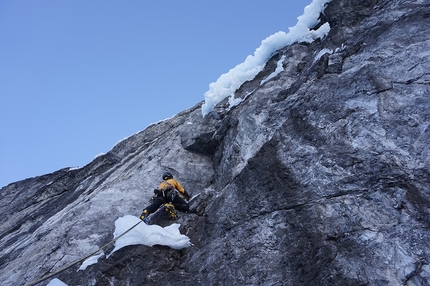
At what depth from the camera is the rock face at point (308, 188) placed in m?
4.40

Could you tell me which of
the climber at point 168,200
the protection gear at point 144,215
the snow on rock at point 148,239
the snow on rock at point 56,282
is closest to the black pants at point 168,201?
the climber at point 168,200

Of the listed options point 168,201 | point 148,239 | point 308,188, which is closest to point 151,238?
point 148,239

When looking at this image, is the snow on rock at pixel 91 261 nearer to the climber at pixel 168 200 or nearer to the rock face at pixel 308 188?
the rock face at pixel 308 188

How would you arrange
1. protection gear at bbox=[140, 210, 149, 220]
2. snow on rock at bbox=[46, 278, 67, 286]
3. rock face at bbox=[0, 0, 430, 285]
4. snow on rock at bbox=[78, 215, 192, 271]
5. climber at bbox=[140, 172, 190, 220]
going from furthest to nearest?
climber at bbox=[140, 172, 190, 220], protection gear at bbox=[140, 210, 149, 220], snow on rock at bbox=[78, 215, 192, 271], snow on rock at bbox=[46, 278, 67, 286], rock face at bbox=[0, 0, 430, 285]

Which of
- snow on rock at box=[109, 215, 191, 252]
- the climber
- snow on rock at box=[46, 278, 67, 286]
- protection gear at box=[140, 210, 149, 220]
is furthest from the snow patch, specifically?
snow on rock at box=[46, 278, 67, 286]

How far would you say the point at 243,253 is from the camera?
5.30m

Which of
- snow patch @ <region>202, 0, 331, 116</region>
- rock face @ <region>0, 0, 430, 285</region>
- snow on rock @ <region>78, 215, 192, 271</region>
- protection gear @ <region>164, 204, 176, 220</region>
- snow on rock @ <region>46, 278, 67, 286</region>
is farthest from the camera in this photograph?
snow patch @ <region>202, 0, 331, 116</region>

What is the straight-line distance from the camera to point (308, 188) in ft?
17.9

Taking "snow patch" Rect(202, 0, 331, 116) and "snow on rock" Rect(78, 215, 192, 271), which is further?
"snow patch" Rect(202, 0, 331, 116)

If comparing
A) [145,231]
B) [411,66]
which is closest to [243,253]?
[145,231]

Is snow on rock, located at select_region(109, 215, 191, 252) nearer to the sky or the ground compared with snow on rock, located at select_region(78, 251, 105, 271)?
nearer to the ground

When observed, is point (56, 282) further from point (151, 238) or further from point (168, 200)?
point (168, 200)

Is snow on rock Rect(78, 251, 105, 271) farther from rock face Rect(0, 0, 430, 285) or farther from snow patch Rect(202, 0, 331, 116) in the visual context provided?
snow patch Rect(202, 0, 331, 116)

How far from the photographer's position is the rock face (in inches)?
173
